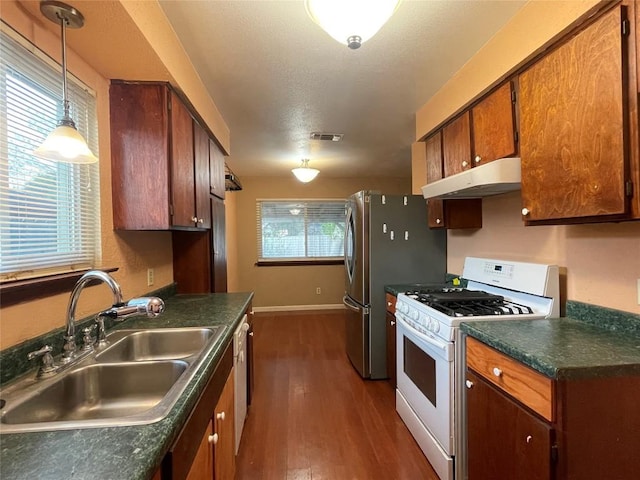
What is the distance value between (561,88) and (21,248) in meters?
2.18

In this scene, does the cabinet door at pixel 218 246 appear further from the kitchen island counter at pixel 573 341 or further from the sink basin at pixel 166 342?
the kitchen island counter at pixel 573 341

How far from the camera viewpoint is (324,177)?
5578 mm

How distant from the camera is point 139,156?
65.2 inches

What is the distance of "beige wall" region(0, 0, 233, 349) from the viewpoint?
108cm

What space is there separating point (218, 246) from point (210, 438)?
1.84 metres

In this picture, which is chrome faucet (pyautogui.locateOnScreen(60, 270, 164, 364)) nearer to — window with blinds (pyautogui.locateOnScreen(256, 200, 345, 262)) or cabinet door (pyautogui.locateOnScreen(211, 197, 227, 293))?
cabinet door (pyautogui.locateOnScreen(211, 197, 227, 293))

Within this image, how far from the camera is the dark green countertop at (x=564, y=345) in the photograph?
1.06 metres

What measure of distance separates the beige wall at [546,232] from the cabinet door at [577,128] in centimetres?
15

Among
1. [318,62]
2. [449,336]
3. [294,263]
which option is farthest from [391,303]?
[294,263]

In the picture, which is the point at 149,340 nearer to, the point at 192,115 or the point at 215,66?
the point at 192,115

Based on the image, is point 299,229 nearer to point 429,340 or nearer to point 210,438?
point 429,340

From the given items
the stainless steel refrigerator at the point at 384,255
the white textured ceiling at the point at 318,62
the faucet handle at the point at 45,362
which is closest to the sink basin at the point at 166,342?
the faucet handle at the point at 45,362

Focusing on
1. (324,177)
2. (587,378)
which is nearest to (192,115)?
(587,378)

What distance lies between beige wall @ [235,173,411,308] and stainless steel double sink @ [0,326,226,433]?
3995mm
